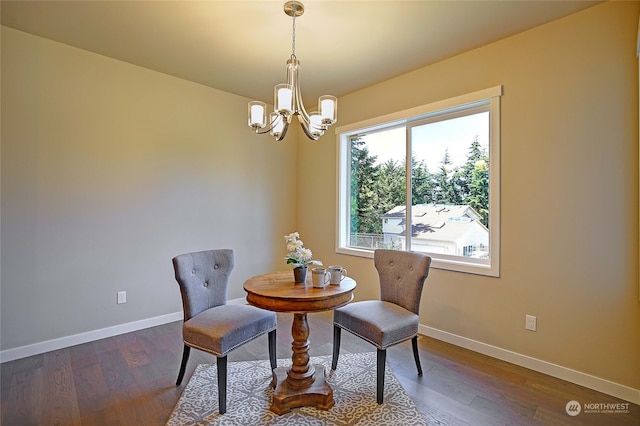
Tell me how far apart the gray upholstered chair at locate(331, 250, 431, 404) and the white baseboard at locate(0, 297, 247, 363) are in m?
2.07

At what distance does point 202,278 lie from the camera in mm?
2350

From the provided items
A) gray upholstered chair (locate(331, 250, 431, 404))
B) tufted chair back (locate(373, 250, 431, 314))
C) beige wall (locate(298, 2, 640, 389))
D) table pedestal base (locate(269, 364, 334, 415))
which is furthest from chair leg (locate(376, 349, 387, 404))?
beige wall (locate(298, 2, 640, 389))

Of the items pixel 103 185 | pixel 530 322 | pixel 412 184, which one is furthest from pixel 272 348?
pixel 103 185

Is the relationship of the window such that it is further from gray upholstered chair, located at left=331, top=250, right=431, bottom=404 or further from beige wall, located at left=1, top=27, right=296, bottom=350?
beige wall, located at left=1, top=27, right=296, bottom=350

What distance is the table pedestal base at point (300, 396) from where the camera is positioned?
6.21 feet

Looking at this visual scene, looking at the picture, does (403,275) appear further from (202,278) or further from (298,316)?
(202,278)

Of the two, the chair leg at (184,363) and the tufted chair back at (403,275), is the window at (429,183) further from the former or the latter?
the chair leg at (184,363)

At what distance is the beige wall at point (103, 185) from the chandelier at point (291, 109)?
1701 mm

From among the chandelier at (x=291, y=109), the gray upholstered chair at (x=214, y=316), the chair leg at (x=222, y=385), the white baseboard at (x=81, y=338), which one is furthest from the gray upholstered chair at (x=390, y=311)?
the white baseboard at (x=81, y=338)

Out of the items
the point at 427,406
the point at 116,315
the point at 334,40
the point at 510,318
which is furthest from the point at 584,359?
the point at 116,315

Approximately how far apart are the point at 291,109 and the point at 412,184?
1.83m

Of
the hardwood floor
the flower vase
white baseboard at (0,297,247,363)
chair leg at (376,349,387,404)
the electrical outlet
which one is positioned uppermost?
the flower vase

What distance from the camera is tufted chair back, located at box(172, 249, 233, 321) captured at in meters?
2.19

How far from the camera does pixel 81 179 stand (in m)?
2.88
